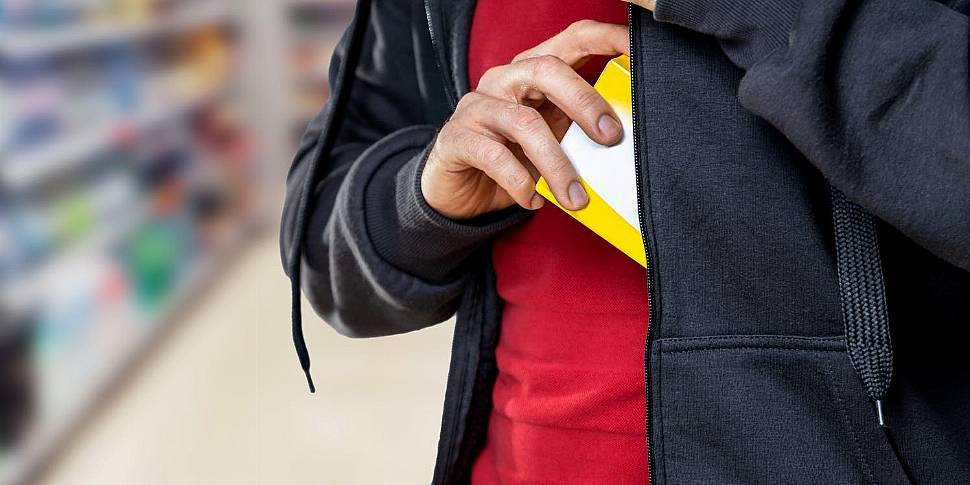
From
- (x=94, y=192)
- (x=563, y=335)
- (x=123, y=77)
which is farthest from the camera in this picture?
(x=123, y=77)

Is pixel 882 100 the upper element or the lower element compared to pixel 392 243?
upper

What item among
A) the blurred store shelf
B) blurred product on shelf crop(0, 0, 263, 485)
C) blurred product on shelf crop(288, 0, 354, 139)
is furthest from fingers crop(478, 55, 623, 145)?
blurred product on shelf crop(288, 0, 354, 139)

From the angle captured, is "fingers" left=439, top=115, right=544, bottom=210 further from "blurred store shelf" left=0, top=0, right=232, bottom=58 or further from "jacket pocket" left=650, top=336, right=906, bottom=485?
"blurred store shelf" left=0, top=0, right=232, bottom=58

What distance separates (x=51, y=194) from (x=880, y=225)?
291cm

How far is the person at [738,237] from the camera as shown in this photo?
19.5 inches

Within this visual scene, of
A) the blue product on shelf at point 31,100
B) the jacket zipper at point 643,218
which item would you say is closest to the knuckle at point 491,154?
the jacket zipper at point 643,218

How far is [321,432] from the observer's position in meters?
2.85

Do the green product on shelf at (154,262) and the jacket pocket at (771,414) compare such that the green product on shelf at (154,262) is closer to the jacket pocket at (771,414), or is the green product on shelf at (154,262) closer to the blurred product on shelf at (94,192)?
the blurred product on shelf at (94,192)

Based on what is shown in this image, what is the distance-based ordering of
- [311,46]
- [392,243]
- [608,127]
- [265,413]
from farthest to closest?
[311,46]
[265,413]
[392,243]
[608,127]

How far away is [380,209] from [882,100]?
0.50 m

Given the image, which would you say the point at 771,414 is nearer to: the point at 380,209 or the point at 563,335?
the point at 563,335

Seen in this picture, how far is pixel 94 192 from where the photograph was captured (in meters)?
3.22

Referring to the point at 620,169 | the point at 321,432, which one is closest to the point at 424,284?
the point at 620,169

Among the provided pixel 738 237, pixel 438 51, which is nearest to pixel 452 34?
pixel 438 51
